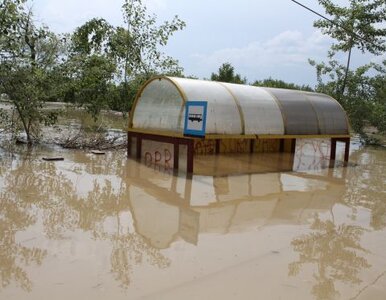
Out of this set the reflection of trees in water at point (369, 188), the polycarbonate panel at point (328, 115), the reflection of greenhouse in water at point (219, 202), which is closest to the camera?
the reflection of greenhouse in water at point (219, 202)

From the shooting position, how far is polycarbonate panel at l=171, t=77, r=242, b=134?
11859mm

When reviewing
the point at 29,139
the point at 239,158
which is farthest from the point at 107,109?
the point at 239,158

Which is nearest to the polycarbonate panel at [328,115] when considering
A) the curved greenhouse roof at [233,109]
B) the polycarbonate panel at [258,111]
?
the curved greenhouse roof at [233,109]

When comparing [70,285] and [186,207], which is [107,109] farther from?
[70,285]

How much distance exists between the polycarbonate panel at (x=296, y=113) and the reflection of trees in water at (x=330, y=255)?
708cm

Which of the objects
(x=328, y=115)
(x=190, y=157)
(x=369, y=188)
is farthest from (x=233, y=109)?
(x=328, y=115)

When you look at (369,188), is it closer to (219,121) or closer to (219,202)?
(219,121)

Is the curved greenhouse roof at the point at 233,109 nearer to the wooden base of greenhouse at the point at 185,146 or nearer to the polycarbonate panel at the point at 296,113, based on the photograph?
the polycarbonate panel at the point at 296,113

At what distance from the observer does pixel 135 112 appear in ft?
44.9

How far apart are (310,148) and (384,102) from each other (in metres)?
7.56

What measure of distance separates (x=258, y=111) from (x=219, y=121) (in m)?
1.82

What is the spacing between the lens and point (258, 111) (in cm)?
1328

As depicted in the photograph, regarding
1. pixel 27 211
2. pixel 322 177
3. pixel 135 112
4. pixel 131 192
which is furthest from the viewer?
pixel 135 112

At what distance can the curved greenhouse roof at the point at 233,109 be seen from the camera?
39.4ft
